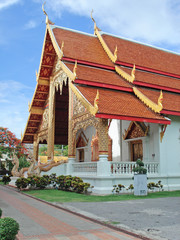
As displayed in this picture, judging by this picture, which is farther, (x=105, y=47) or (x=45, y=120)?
(x=45, y=120)

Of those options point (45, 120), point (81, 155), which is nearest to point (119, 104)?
point (45, 120)

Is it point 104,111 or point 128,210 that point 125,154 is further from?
point 128,210

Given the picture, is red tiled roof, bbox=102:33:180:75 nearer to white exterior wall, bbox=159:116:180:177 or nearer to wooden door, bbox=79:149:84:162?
white exterior wall, bbox=159:116:180:177

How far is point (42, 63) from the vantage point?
1620 centimetres

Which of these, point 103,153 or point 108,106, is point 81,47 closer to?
point 108,106

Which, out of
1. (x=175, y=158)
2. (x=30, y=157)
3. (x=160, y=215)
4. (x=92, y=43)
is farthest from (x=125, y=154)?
(x=160, y=215)

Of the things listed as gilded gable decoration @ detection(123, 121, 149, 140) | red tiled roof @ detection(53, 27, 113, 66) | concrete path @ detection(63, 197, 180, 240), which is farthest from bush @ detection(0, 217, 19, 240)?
red tiled roof @ detection(53, 27, 113, 66)

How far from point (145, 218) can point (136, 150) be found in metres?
8.31

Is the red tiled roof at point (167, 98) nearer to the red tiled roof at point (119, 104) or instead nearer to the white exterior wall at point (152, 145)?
the red tiled roof at point (119, 104)

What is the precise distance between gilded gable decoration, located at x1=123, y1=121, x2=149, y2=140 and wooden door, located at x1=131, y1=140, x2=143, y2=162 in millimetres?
416

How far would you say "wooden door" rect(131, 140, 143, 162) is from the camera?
13.3 metres

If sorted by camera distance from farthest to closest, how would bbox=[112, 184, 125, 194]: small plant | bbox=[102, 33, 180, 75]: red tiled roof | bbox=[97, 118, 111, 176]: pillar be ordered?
bbox=[102, 33, 180, 75]: red tiled roof, bbox=[97, 118, 111, 176]: pillar, bbox=[112, 184, 125, 194]: small plant

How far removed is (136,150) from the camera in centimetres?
1370

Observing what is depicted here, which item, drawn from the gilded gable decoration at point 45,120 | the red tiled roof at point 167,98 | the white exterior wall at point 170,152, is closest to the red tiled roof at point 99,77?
the red tiled roof at point 167,98
